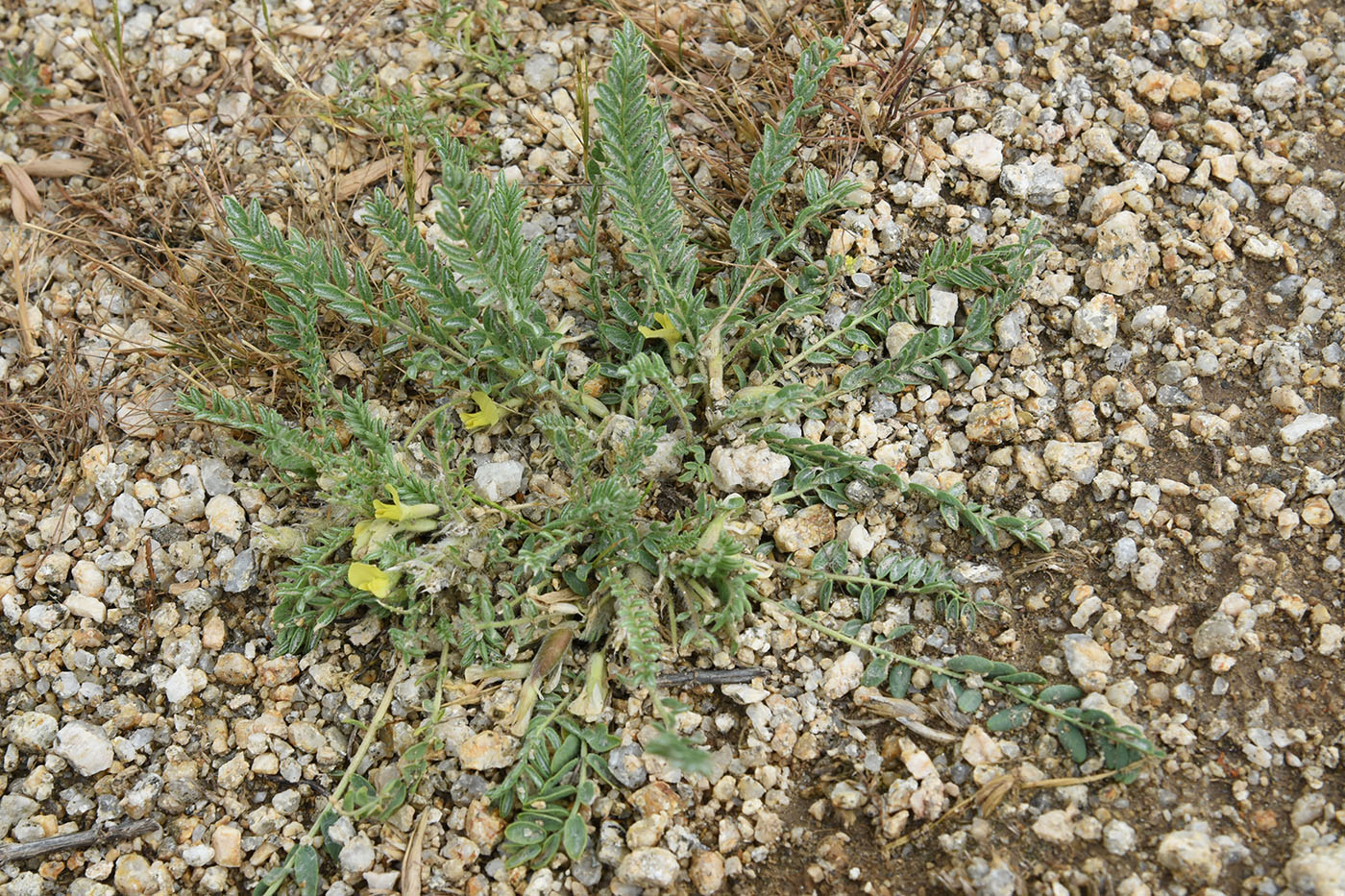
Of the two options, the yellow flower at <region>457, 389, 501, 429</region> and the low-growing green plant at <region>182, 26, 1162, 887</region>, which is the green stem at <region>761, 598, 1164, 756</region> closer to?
the low-growing green plant at <region>182, 26, 1162, 887</region>

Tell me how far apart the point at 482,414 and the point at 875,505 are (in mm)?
1059

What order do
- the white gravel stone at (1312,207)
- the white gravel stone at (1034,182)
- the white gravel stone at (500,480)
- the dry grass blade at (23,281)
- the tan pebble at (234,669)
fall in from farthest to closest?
1. the dry grass blade at (23,281)
2. the white gravel stone at (1034,182)
3. the white gravel stone at (1312,207)
4. the white gravel stone at (500,480)
5. the tan pebble at (234,669)

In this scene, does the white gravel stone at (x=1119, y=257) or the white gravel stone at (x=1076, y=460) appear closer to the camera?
the white gravel stone at (x=1076, y=460)

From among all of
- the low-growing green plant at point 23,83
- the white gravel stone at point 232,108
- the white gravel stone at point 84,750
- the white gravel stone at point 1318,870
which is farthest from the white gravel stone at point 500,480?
the low-growing green plant at point 23,83

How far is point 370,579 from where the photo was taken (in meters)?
2.44

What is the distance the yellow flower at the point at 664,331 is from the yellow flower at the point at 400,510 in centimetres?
69

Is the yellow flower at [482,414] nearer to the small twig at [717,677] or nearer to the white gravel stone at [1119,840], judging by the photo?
the small twig at [717,677]

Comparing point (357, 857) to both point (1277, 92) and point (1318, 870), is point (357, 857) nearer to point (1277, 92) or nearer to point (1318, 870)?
point (1318, 870)

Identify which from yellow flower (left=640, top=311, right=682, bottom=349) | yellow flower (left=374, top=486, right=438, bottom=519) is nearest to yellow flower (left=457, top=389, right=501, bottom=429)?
yellow flower (left=374, top=486, right=438, bottom=519)

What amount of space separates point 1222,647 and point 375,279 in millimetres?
2396

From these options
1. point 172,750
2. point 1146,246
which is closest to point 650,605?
point 172,750

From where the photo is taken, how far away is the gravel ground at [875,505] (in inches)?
88.7

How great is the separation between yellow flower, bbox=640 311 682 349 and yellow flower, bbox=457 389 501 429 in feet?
1.45

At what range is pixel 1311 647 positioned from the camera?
91.0 inches
